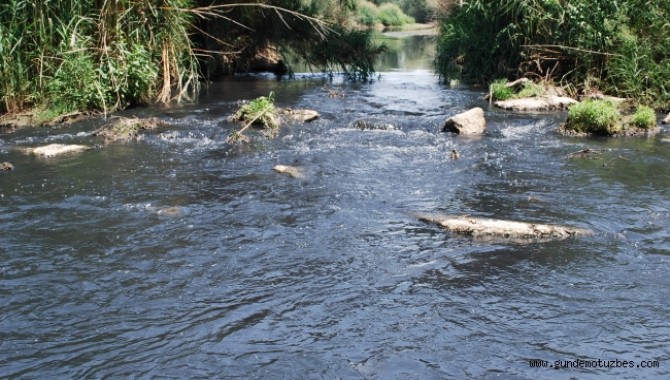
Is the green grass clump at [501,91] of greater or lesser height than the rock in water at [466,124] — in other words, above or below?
above

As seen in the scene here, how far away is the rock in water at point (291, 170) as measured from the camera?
867cm

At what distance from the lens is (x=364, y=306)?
16.7 ft

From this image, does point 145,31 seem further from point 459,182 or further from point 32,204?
point 459,182

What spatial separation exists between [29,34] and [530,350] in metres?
9.53

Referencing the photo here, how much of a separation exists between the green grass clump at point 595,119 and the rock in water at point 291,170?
15.8ft

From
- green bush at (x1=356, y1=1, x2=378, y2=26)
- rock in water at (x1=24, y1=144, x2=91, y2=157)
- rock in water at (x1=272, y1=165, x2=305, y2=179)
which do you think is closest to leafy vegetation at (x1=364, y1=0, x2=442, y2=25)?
green bush at (x1=356, y1=1, x2=378, y2=26)

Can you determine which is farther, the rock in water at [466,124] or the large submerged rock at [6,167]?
the rock in water at [466,124]

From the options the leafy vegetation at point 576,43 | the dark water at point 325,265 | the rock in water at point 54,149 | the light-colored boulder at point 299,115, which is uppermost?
the leafy vegetation at point 576,43

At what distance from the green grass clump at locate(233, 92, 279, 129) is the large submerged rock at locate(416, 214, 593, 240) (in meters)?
5.30

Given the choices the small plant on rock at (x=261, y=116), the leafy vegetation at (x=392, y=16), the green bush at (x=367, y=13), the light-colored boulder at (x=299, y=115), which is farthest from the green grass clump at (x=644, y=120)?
the leafy vegetation at (x=392, y=16)

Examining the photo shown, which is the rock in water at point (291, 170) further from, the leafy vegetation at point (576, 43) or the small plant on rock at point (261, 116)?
the leafy vegetation at point (576, 43)

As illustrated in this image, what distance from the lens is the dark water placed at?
4438mm

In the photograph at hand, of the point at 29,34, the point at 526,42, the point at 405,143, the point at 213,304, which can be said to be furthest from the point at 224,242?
the point at 526,42

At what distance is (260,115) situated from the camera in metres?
11.4
